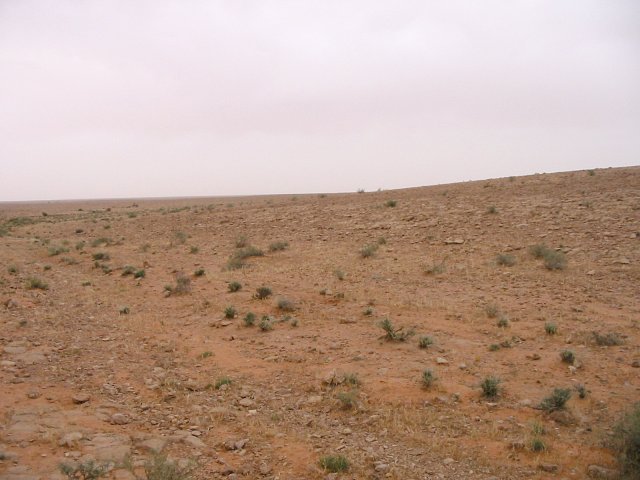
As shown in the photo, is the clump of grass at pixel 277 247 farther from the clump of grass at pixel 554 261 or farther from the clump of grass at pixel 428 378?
the clump of grass at pixel 428 378

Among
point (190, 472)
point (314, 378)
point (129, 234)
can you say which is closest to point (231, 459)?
point (190, 472)

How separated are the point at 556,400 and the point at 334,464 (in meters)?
2.91

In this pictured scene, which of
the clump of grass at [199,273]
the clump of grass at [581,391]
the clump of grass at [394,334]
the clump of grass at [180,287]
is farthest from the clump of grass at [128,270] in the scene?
the clump of grass at [581,391]

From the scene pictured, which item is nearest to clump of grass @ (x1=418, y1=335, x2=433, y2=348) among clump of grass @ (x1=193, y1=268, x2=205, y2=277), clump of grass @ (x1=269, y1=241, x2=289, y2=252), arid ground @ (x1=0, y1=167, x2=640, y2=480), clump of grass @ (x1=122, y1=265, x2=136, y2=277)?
arid ground @ (x1=0, y1=167, x2=640, y2=480)

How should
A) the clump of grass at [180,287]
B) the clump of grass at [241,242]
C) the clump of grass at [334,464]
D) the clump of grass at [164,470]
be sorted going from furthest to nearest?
the clump of grass at [241,242] < the clump of grass at [180,287] < the clump of grass at [334,464] < the clump of grass at [164,470]

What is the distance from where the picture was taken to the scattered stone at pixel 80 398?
6445 millimetres

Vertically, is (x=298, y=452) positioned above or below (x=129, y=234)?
below

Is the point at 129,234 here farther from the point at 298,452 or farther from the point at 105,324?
the point at 298,452

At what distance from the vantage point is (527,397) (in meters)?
6.32

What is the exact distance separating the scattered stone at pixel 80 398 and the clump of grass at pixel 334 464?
11.3 ft

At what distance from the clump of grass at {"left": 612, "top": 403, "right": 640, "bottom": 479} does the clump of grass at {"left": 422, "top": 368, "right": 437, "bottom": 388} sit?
2218 mm

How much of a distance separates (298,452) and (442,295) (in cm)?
645

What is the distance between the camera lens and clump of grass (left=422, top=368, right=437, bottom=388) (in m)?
6.65

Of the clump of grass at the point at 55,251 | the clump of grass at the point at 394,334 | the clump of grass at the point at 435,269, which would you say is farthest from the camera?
the clump of grass at the point at 55,251
